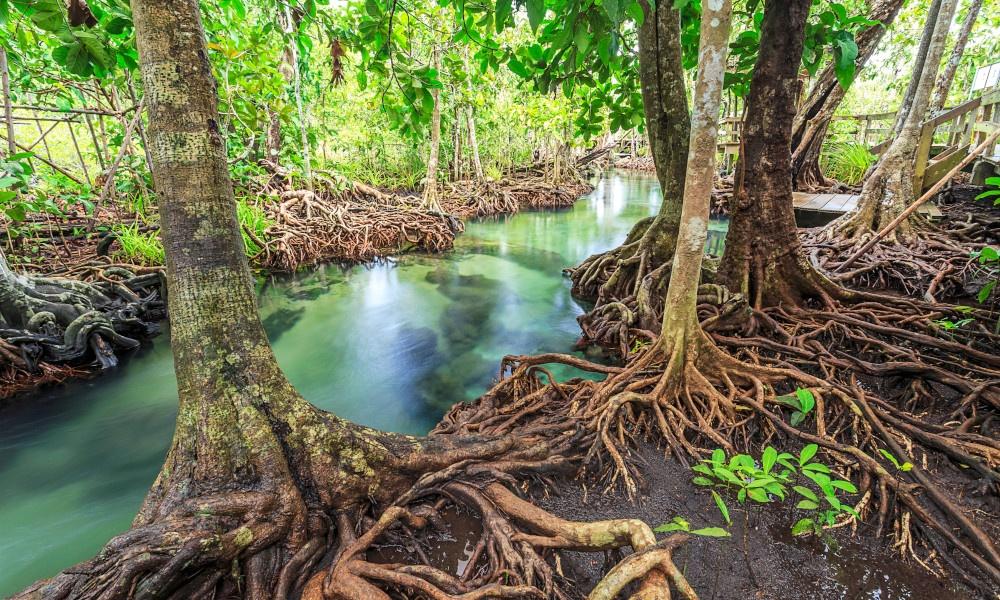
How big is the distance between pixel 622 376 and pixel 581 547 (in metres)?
1.56

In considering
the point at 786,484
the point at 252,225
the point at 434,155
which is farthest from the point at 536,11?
the point at 434,155

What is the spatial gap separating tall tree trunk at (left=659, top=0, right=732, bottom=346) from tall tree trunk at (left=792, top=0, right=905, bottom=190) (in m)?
3.29

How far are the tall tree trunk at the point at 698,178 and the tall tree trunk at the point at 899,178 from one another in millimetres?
4548

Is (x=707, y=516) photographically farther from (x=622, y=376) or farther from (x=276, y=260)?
(x=276, y=260)

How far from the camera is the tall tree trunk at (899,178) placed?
16.8 ft

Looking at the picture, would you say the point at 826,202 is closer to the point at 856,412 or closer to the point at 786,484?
the point at 856,412

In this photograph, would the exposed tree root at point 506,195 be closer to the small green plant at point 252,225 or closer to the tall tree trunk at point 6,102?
the small green plant at point 252,225

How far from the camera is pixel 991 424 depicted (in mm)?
2451

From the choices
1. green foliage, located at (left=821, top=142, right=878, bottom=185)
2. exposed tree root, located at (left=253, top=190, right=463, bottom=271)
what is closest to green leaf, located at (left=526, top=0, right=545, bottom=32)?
exposed tree root, located at (left=253, top=190, right=463, bottom=271)

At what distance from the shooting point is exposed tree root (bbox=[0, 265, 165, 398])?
4.32 m

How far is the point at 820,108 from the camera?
758cm

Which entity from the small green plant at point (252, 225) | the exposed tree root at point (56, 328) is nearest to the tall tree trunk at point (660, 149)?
the exposed tree root at point (56, 328)

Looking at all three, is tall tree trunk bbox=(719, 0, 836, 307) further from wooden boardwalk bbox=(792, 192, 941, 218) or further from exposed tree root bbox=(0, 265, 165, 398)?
exposed tree root bbox=(0, 265, 165, 398)

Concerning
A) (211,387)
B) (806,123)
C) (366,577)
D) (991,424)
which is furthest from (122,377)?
(806,123)
